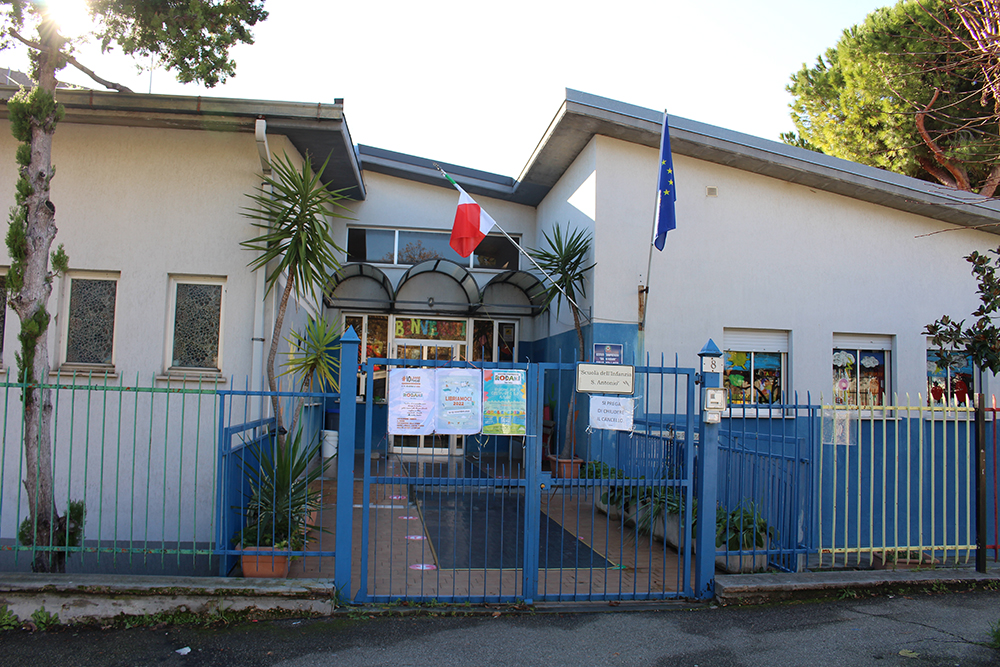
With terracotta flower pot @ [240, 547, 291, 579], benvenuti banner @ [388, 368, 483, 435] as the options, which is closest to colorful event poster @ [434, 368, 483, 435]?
benvenuti banner @ [388, 368, 483, 435]

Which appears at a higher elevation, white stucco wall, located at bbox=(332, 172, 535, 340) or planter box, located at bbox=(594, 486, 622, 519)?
white stucco wall, located at bbox=(332, 172, 535, 340)

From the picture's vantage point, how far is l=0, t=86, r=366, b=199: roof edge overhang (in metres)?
6.99

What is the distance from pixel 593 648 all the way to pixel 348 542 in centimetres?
193

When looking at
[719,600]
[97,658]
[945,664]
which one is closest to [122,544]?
→ [97,658]

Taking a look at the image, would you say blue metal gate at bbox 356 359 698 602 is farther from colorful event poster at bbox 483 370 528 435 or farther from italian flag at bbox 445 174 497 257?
italian flag at bbox 445 174 497 257

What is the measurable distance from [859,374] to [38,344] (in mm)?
11510

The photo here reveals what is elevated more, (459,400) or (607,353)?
(607,353)

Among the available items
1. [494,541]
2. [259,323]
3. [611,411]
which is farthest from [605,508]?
[259,323]

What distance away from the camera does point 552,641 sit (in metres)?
4.59

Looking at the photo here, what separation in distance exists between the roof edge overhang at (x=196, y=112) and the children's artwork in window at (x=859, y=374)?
28.6 ft

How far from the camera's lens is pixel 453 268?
42.5ft

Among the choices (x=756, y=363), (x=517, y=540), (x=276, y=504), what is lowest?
(x=517, y=540)

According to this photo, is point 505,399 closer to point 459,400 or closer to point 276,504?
point 459,400

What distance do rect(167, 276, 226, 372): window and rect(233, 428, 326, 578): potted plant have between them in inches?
89.1
